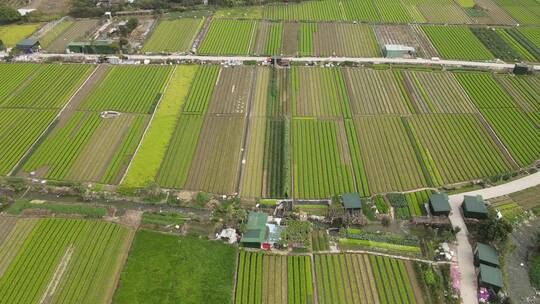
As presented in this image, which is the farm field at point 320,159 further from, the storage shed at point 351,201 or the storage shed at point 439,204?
the storage shed at point 439,204

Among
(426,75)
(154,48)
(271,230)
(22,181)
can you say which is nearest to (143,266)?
(271,230)

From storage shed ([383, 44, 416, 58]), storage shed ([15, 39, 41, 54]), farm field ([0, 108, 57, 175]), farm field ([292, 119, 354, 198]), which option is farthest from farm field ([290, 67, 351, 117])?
storage shed ([15, 39, 41, 54])

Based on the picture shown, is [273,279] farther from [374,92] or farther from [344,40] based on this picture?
[344,40]

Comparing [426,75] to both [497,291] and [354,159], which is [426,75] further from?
[497,291]

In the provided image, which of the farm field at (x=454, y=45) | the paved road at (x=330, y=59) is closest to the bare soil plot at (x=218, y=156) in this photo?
the paved road at (x=330, y=59)

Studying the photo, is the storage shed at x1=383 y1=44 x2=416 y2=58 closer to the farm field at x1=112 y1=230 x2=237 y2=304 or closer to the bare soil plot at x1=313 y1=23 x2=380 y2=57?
the bare soil plot at x1=313 y1=23 x2=380 y2=57

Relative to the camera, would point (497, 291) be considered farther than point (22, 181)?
No
